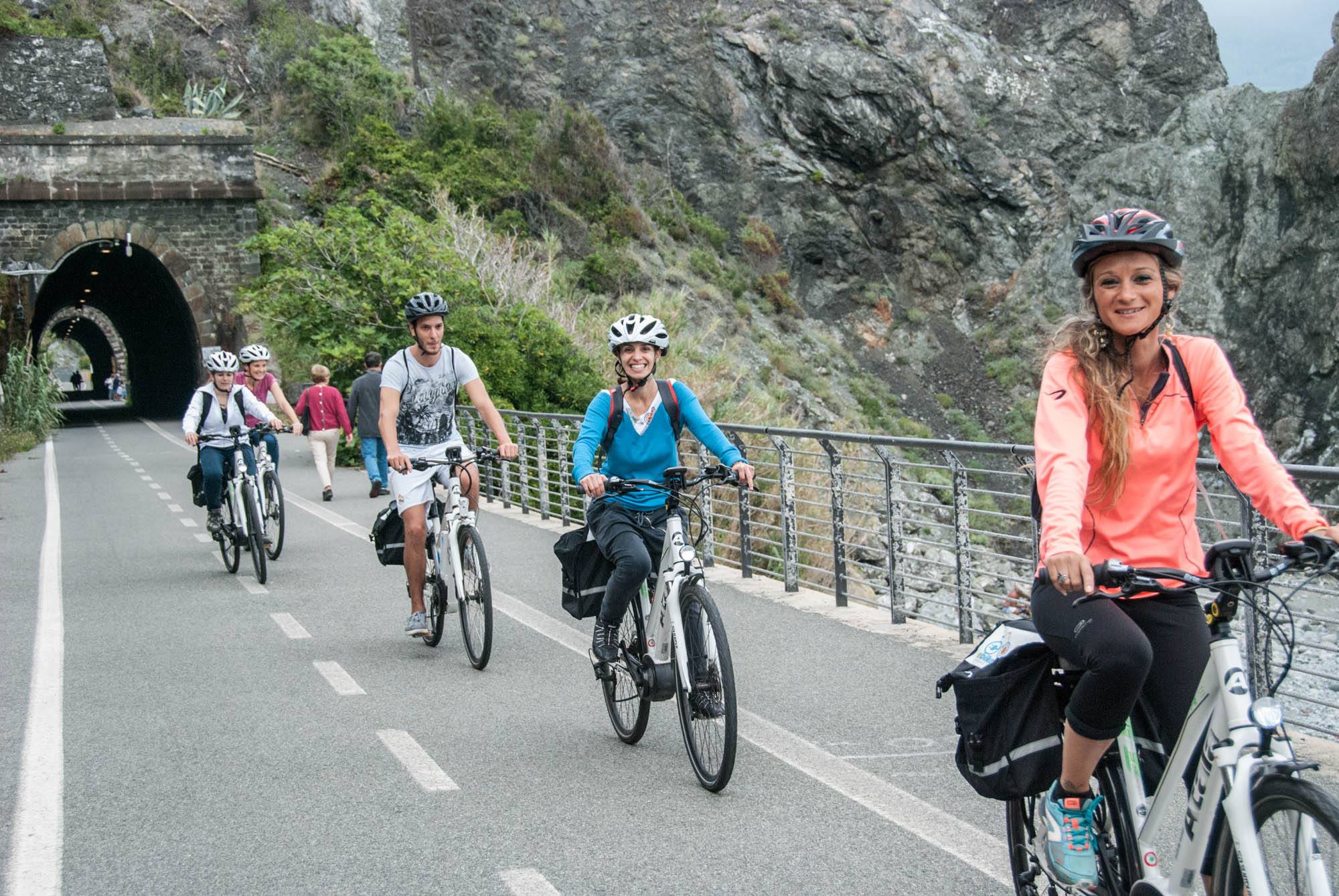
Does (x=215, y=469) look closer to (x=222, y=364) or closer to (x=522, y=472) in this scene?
(x=222, y=364)

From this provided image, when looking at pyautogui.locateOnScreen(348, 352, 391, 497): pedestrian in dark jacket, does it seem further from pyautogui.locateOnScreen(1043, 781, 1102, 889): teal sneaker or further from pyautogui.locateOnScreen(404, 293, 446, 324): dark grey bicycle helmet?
pyautogui.locateOnScreen(1043, 781, 1102, 889): teal sneaker

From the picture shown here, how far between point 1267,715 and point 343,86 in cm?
5531

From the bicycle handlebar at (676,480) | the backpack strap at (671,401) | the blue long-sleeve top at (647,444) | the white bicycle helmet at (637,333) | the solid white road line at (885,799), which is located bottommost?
the solid white road line at (885,799)

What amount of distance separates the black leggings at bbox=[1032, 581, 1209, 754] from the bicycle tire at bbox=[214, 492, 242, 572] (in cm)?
1038

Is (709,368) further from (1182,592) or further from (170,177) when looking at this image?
(170,177)

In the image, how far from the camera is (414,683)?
8.00 metres

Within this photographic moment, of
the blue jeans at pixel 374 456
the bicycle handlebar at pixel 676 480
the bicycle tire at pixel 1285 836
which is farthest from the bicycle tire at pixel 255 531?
the bicycle tire at pixel 1285 836

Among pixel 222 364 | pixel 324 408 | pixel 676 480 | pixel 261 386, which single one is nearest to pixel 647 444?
pixel 676 480

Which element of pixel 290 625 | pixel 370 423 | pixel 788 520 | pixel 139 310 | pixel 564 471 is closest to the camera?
pixel 290 625

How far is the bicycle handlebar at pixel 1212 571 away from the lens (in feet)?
10.0

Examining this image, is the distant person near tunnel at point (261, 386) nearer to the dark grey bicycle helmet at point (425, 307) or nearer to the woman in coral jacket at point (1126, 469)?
the dark grey bicycle helmet at point (425, 307)

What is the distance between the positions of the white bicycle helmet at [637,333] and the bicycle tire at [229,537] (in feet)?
24.0

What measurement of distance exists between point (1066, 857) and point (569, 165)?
1842 inches

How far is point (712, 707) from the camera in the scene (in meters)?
5.59
